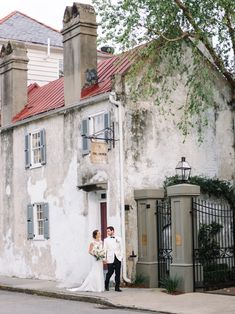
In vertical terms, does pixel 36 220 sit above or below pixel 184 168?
below

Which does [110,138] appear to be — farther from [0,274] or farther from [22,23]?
[22,23]

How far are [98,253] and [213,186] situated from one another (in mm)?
4105

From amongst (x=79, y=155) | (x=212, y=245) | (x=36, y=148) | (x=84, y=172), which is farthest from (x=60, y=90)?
(x=212, y=245)

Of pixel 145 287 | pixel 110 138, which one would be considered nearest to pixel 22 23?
pixel 110 138

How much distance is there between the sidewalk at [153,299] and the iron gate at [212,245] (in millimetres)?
1157

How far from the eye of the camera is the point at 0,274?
2273 centimetres

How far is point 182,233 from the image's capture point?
15875 millimetres

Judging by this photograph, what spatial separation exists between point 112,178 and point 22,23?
604 inches

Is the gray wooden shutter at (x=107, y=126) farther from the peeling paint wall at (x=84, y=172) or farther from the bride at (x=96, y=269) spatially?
the bride at (x=96, y=269)

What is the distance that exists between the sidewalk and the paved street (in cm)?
29

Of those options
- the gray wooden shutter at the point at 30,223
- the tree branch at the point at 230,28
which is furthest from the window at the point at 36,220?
the tree branch at the point at 230,28

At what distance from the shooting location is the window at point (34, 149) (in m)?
20.8

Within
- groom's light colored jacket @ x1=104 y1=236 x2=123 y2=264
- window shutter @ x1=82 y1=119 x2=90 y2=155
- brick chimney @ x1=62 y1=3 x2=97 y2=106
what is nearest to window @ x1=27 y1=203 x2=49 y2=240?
window shutter @ x1=82 y1=119 x2=90 y2=155

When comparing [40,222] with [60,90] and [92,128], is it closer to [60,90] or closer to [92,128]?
[92,128]
